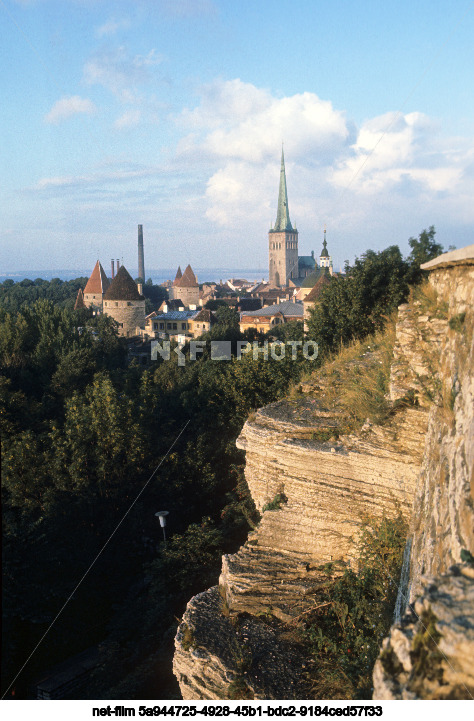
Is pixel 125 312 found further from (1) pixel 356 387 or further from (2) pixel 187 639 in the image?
(2) pixel 187 639

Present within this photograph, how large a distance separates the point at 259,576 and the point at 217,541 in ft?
18.2

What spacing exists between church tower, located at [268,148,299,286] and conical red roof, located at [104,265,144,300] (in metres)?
102

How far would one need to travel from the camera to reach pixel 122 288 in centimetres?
4884

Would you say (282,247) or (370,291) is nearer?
(370,291)

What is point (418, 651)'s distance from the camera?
2.38 metres

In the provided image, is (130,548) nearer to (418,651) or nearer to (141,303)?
(418,651)

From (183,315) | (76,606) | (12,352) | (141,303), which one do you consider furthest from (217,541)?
(183,315)

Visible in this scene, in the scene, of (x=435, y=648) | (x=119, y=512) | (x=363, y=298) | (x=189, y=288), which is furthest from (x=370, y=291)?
(x=189, y=288)

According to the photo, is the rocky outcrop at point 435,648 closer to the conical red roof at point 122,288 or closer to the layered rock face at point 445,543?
the layered rock face at point 445,543

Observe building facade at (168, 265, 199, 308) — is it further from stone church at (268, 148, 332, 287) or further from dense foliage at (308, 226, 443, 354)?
dense foliage at (308, 226, 443, 354)

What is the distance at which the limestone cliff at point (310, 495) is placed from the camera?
16.9 ft

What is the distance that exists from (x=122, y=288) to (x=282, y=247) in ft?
355

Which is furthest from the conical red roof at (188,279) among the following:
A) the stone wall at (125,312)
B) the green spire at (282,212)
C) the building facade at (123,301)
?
the green spire at (282,212)

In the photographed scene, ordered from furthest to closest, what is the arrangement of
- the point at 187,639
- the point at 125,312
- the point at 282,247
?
the point at 282,247 < the point at 125,312 < the point at 187,639
